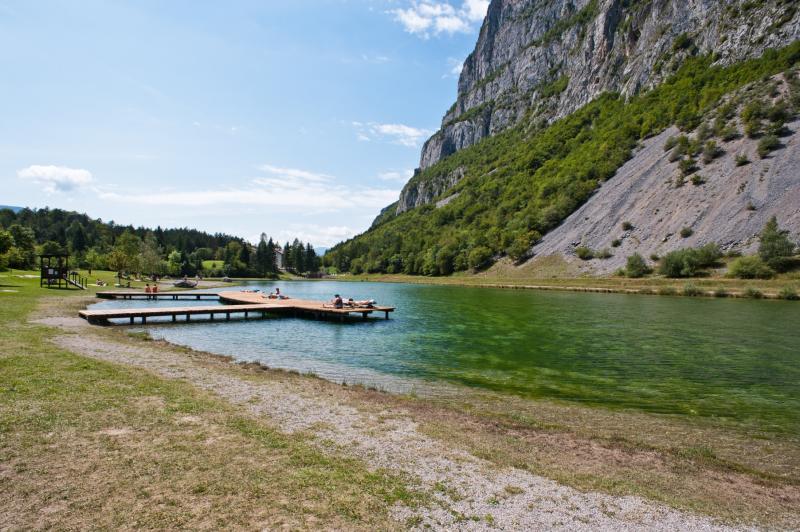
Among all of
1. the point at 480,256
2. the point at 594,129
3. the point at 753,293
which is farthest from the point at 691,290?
the point at 594,129

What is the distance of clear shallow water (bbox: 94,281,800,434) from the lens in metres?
17.8

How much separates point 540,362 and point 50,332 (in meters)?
27.4

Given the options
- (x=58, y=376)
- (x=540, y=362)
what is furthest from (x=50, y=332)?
(x=540, y=362)

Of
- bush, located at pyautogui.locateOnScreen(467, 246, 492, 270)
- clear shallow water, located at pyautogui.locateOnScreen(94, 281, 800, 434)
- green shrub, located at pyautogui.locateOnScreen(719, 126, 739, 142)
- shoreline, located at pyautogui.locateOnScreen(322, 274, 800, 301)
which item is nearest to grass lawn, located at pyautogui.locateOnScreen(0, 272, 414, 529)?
clear shallow water, located at pyautogui.locateOnScreen(94, 281, 800, 434)

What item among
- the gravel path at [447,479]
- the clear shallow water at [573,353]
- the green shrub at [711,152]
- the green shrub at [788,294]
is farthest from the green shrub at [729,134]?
the gravel path at [447,479]

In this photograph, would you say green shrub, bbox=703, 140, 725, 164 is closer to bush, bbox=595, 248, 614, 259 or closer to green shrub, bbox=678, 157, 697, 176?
green shrub, bbox=678, 157, 697, 176

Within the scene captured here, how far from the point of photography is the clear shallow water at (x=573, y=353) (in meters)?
17.8

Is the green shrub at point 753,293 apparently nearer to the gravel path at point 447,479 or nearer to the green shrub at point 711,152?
the green shrub at point 711,152

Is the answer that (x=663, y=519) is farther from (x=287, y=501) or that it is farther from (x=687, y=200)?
(x=687, y=200)

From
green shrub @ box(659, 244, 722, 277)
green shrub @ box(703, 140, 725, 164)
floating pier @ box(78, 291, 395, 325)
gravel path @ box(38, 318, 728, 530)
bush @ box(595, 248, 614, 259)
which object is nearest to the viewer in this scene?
gravel path @ box(38, 318, 728, 530)

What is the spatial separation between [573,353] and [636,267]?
65.2 metres

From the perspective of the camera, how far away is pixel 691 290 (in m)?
65.3

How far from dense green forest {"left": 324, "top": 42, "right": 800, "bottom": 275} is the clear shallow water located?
75787 millimetres

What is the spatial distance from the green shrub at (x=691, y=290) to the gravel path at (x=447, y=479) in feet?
223
